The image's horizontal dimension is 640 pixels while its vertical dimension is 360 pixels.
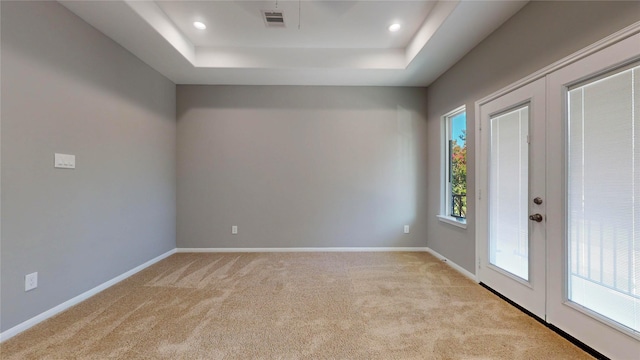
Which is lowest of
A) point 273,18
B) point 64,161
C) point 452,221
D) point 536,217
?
point 452,221

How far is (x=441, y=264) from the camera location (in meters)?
3.44

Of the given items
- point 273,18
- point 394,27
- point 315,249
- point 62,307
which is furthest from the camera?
point 315,249

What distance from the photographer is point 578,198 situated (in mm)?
1794

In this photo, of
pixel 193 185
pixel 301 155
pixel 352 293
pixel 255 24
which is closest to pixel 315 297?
pixel 352 293

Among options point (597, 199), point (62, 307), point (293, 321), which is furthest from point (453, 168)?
point (62, 307)

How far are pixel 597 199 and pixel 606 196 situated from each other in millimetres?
53

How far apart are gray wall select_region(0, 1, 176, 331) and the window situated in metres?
4.12

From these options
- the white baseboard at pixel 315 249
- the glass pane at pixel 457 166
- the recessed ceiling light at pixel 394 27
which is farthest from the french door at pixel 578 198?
the white baseboard at pixel 315 249

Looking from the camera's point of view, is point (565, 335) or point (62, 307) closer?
point (565, 335)

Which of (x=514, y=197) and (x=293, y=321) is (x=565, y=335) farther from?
(x=293, y=321)

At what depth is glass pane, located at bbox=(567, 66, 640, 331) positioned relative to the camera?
151 cm

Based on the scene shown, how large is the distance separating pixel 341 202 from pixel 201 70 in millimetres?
2809

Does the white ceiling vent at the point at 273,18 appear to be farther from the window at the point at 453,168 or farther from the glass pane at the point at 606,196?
the glass pane at the point at 606,196

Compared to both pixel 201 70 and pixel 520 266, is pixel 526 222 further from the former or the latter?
pixel 201 70
